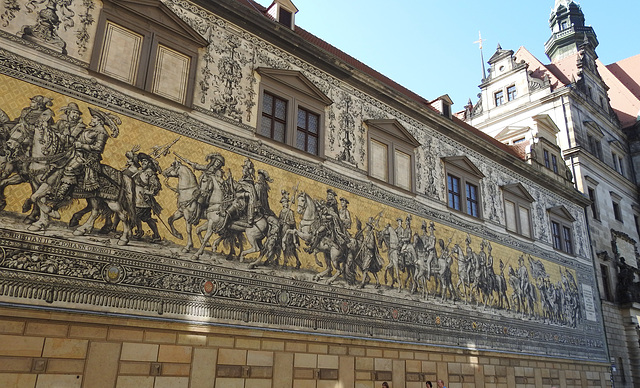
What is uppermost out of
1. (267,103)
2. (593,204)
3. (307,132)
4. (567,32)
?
(567,32)

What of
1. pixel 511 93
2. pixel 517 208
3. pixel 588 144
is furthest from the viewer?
pixel 511 93

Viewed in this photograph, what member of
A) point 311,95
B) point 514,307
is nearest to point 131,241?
point 311,95

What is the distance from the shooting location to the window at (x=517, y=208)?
14508 millimetres

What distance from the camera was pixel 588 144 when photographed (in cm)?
2050

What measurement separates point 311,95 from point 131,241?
4788mm

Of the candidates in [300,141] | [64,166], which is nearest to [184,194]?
[64,166]

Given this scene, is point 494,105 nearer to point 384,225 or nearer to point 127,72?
point 384,225

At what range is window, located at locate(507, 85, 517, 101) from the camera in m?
21.7

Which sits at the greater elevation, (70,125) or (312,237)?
(70,125)

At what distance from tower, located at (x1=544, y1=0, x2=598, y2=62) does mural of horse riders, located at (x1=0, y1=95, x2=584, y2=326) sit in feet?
67.7

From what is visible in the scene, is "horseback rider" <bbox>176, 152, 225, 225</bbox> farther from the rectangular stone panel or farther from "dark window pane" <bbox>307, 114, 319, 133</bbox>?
"dark window pane" <bbox>307, 114, 319, 133</bbox>

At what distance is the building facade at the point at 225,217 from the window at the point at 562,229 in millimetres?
4579

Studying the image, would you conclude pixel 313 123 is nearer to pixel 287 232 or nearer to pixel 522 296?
pixel 287 232

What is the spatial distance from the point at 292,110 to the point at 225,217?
276cm
